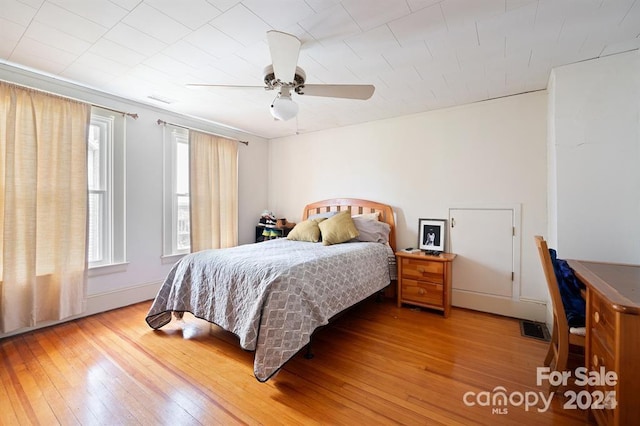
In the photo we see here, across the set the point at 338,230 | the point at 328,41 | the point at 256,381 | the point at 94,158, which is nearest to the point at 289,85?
the point at 328,41

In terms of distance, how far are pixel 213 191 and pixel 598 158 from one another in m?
4.29

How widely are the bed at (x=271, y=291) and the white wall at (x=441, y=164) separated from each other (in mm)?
1033

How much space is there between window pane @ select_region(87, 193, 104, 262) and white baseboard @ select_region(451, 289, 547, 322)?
425 cm

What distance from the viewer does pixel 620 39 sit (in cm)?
201

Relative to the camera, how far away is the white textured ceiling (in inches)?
66.5

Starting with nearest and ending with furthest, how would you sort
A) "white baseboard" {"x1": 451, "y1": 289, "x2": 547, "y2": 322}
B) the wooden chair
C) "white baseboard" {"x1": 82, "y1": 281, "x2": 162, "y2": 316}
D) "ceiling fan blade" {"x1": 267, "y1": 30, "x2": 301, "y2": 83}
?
"ceiling fan blade" {"x1": 267, "y1": 30, "x2": 301, "y2": 83}, the wooden chair, "white baseboard" {"x1": 451, "y1": 289, "x2": 547, "y2": 322}, "white baseboard" {"x1": 82, "y1": 281, "x2": 162, "y2": 316}

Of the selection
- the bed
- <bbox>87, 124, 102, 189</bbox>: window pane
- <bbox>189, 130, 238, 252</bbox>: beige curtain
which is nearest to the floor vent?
the bed

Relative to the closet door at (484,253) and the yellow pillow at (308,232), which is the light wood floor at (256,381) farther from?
the yellow pillow at (308,232)

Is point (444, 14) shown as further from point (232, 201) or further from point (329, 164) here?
point (232, 201)

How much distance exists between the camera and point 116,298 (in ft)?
10.5

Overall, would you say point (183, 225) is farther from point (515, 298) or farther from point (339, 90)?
point (515, 298)

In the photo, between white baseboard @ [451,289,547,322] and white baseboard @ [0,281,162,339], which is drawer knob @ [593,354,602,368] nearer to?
white baseboard @ [451,289,547,322]

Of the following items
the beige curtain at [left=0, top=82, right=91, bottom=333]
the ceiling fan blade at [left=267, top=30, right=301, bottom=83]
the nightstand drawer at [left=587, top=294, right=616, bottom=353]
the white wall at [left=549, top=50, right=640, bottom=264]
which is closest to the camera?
the nightstand drawer at [left=587, top=294, right=616, bottom=353]

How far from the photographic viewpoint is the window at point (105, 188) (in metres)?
3.08
